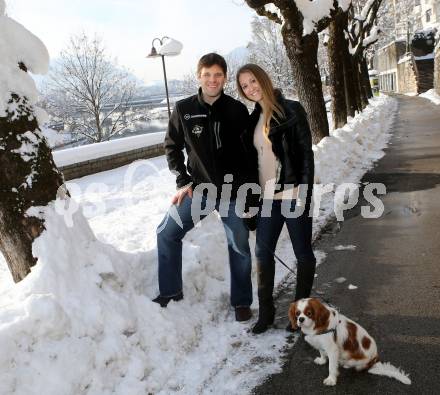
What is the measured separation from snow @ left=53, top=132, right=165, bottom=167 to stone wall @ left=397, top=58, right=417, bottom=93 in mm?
39904

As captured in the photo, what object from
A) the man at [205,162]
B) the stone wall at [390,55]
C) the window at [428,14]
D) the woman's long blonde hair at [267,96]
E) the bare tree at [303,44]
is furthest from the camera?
the window at [428,14]

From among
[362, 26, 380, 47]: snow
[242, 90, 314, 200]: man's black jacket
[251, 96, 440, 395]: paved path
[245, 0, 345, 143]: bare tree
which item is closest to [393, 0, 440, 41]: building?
[362, 26, 380, 47]: snow

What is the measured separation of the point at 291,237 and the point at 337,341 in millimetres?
978

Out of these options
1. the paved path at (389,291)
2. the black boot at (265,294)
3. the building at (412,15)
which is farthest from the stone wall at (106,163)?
the building at (412,15)

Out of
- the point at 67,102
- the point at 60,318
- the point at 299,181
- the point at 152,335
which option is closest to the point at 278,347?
the point at 152,335

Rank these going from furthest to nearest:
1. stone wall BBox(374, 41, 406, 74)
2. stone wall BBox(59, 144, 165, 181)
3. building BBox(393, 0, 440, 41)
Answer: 1. building BBox(393, 0, 440, 41)
2. stone wall BBox(374, 41, 406, 74)
3. stone wall BBox(59, 144, 165, 181)

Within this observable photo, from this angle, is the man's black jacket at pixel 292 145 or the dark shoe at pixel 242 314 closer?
the man's black jacket at pixel 292 145

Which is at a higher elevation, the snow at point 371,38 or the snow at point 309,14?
the snow at point 371,38

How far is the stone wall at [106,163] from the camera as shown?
13.8 meters

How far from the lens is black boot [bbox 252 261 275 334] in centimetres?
421

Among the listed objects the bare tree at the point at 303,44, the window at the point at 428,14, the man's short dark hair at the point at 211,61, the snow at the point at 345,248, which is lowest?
the snow at the point at 345,248

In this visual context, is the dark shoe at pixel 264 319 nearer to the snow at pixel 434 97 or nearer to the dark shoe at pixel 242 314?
the dark shoe at pixel 242 314

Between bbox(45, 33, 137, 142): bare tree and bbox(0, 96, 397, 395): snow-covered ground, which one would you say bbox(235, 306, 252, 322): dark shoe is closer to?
bbox(0, 96, 397, 395): snow-covered ground

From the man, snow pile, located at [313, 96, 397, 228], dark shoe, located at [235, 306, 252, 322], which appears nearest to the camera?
the man
